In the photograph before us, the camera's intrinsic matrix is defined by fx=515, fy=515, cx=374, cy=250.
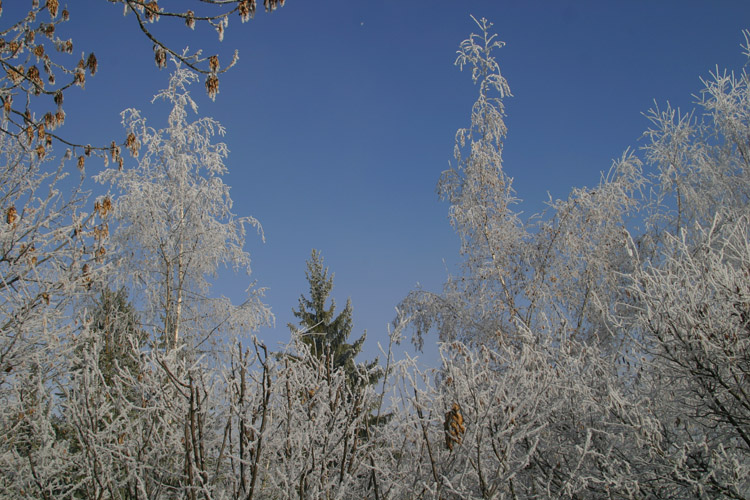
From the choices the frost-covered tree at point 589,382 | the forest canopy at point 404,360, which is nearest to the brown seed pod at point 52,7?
the forest canopy at point 404,360

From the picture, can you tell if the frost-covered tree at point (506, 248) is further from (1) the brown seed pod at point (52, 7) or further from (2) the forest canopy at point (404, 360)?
(1) the brown seed pod at point (52, 7)

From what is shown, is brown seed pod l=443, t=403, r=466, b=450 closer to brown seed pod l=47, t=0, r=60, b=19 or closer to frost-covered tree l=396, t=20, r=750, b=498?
frost-covered tree l=396, t=20, r=750, b=498

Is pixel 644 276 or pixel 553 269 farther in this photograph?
pixel 553 269

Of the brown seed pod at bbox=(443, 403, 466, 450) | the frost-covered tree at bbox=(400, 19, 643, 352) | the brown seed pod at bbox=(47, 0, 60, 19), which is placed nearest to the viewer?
the brown seed pod at bbox=(443, 403, 466, 450)

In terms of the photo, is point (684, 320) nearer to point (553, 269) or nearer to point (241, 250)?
point (553, 269)

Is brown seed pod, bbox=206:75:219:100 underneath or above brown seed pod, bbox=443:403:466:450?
above

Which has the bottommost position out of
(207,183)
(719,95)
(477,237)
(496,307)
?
(496,307)

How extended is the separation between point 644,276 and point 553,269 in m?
5.98

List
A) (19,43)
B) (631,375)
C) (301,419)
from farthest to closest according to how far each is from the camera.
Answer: (19,43)
(631,375)
(301,419)

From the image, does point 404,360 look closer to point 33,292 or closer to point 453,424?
point 453,424

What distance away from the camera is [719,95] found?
10180mm

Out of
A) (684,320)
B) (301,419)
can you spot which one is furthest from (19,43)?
(684,320)

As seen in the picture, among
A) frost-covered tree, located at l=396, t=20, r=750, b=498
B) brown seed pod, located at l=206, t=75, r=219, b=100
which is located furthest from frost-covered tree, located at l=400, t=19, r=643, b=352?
brown seed pod, located at l=206, t=75, r=219, b=100

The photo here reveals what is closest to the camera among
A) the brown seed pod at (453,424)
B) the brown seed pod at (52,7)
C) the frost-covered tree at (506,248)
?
the brown seed pod at (453,424)
